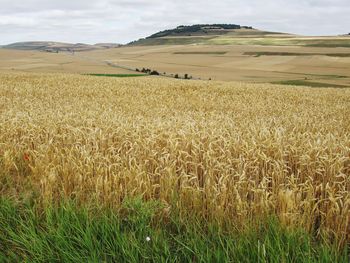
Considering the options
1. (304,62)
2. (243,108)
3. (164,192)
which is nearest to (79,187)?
(164,192)

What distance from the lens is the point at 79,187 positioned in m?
4.54

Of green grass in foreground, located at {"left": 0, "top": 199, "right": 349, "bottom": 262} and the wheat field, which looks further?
the wheat field

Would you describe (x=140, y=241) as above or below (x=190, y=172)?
below

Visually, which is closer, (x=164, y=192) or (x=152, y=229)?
(x=152, y=229)

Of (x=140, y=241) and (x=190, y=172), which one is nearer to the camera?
(x=140, y=241)

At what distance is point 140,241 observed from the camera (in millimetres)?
3549

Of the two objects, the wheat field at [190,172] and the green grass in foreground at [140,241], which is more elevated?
the wheat field at [190,172]

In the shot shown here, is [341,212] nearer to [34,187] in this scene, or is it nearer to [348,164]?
[348,164]

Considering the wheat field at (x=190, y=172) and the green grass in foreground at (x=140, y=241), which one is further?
the wheat field at (x=190, y=172)

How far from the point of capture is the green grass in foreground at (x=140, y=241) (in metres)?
3.22

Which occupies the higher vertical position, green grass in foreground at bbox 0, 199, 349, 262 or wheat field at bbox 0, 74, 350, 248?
wheat field at bbox 0, 74, 350, 248

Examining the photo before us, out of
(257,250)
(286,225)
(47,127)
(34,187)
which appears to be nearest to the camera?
(257,250)

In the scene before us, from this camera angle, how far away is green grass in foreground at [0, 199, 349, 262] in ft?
10.6

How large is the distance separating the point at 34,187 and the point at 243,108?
11314 mm
